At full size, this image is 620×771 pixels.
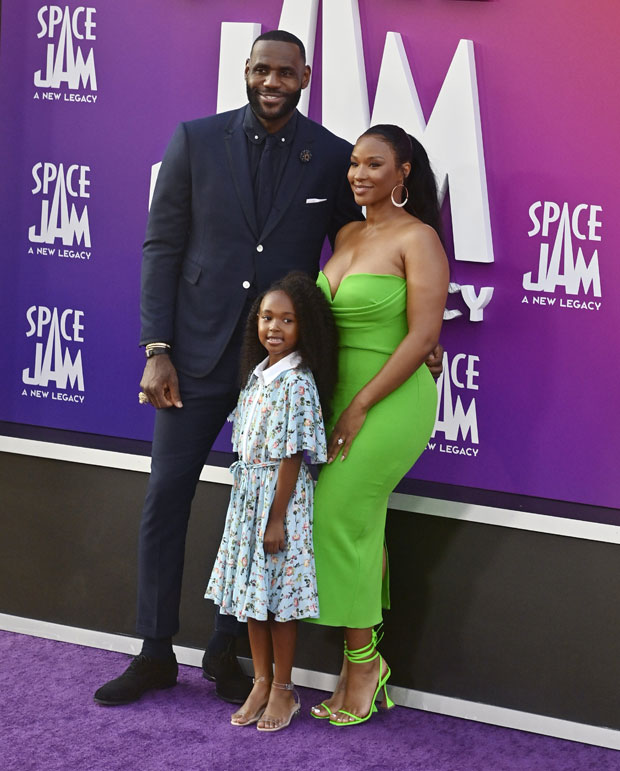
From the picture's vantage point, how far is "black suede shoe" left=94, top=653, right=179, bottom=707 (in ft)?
10.7

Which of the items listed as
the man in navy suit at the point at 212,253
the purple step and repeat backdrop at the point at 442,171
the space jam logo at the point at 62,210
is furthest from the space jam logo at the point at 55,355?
the man in navy suit at the point at 212,253

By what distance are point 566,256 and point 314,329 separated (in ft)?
2.53

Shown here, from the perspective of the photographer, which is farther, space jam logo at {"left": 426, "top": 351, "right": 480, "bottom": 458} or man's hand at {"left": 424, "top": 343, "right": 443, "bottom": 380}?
space jam logo at {"left": 426, "top": 351, "right": 480, "bottom": 458}

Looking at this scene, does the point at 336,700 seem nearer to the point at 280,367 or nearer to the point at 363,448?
the point at 363,448

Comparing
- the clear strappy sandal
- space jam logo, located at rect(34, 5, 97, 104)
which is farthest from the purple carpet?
space jam logo, located at rect(34, 5, 97, 104)

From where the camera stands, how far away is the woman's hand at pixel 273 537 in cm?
302

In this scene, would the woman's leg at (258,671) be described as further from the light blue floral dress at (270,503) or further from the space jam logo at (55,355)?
the space jam logo at (55,355)

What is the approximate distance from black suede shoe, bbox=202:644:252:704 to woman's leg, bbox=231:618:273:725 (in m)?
0.08

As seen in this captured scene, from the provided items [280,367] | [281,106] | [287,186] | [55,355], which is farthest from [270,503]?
[55,355]

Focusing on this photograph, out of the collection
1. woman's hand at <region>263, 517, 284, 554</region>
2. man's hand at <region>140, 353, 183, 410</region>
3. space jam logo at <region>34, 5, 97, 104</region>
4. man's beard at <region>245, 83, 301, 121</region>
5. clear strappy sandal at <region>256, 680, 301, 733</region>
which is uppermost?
space jam logo at <region>34, 5, 97, 104</region>

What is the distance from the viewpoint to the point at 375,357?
3.05m

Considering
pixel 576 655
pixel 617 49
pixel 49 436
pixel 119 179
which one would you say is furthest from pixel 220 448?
pixel 617 49

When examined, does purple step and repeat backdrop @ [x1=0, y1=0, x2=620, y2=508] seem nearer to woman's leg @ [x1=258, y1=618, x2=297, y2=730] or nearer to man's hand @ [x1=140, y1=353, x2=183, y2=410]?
man's hand @ [x1=140, y1=353, x2=183, y2=410]

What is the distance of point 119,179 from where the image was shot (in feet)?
12.1
